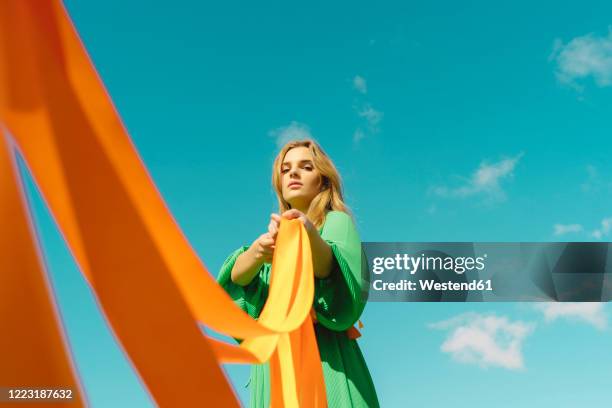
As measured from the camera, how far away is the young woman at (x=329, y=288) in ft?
9.18

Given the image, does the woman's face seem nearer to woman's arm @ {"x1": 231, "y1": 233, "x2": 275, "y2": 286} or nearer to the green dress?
the green dress

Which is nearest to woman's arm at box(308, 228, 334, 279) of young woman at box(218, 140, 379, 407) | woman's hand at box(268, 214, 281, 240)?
young woman at box(218, 140, 379, 407)

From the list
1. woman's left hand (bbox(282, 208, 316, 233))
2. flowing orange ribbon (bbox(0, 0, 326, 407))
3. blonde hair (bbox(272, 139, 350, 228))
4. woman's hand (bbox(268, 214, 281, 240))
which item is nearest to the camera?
flowing orange ribbon (bbox(0, 0, 326, 407))

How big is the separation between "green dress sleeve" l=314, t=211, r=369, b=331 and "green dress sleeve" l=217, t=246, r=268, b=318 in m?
0.29

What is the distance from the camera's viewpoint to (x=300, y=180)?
3.32 m

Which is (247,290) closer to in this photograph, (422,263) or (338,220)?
(338,220)

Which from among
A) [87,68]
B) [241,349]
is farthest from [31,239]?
[241,349]

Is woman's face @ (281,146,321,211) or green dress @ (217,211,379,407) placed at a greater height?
woman's face @ (281,146,321,211)

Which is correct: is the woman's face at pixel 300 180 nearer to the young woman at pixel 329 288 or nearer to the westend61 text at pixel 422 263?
the young woman at pixel 329 288

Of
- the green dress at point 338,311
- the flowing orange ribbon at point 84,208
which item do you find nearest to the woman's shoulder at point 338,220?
the green dress at point 338,311

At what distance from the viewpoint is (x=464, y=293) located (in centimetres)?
854

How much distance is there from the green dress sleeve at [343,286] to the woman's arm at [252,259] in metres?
0.25

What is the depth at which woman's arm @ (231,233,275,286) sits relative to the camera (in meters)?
2.87

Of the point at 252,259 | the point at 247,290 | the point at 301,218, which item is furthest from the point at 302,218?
the point at 247,290
